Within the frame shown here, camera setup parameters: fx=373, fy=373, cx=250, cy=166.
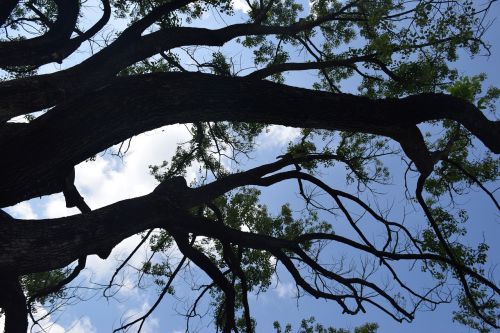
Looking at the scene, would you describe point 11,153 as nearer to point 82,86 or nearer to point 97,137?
point 97,137

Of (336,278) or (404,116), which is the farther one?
(336,278)

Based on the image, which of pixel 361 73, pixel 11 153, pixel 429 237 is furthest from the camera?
pixel 361 73

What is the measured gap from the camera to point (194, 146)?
880 centimetres

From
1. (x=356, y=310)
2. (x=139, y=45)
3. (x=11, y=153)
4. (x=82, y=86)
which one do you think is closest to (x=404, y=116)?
(x=356, y=310)

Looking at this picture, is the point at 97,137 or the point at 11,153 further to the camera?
the point at 97,137

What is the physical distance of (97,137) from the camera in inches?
125

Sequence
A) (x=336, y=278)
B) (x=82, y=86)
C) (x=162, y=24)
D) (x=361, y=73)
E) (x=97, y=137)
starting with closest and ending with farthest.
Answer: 1. (x=97, y=137)
2. (x=82, y=86)
3. (x=336, y=278)
4. (x=162, y=24)
5. (x=361, y=73)

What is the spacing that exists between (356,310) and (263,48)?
625 centimetres

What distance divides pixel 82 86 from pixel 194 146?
4.85 meters

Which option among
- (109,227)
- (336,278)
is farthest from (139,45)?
(336,278)

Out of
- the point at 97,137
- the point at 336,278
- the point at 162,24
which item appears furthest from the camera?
the point at 162,24

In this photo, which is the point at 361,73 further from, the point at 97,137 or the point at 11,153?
the point at 11,153

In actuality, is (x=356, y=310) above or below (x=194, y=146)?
below

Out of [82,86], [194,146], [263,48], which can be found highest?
[263,48]
